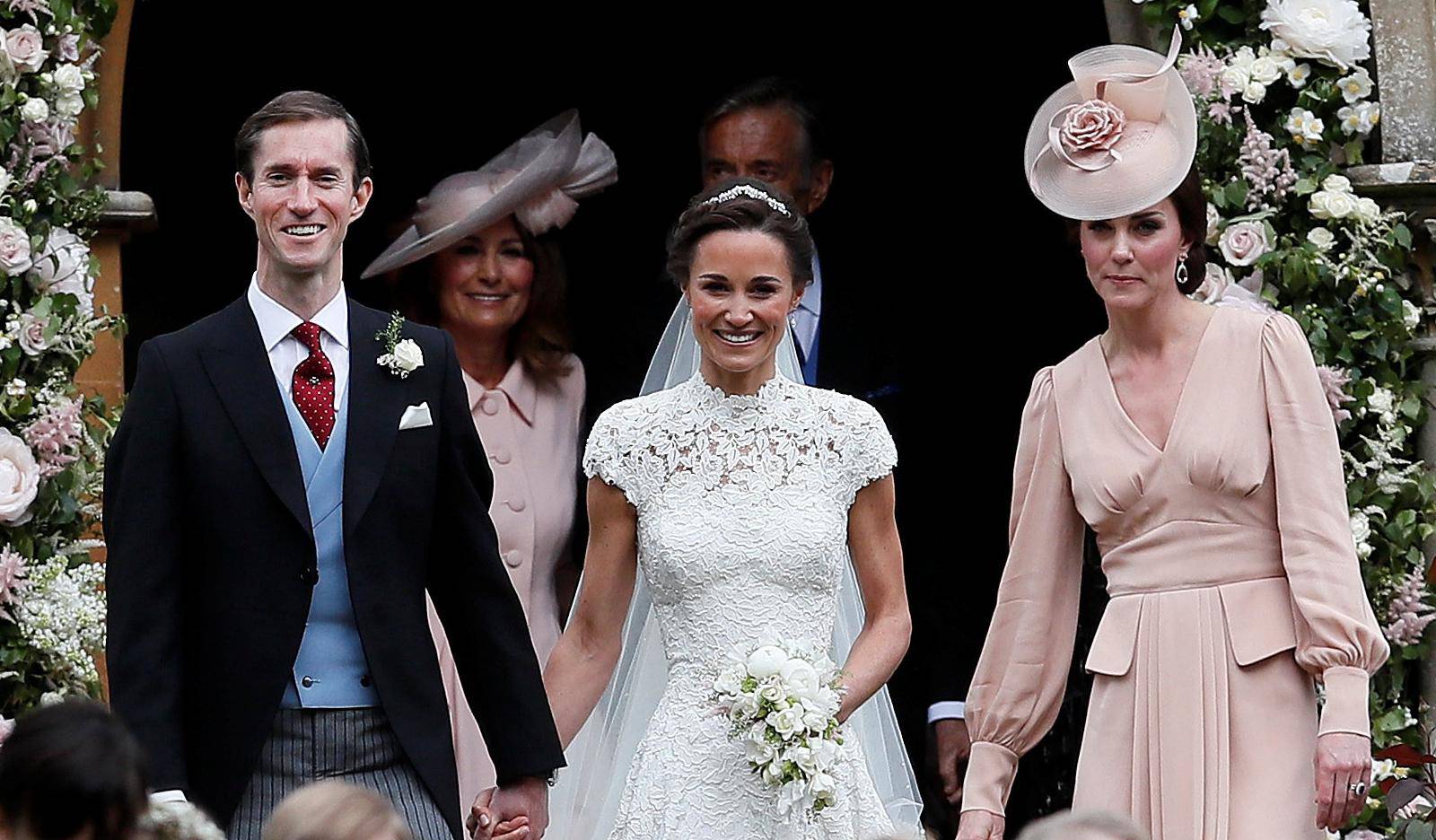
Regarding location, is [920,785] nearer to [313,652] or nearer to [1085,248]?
[1085,248]

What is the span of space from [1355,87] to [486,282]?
91.9 inches

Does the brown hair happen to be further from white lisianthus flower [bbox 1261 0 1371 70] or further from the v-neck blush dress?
white lisianthus flower [bbox 1261 0 1371 70]

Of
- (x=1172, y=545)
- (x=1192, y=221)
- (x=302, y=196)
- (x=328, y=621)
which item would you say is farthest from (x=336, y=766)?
(x=1192, y=221)

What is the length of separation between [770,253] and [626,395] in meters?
1.81

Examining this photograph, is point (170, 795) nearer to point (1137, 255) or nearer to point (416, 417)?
point (416, 417)

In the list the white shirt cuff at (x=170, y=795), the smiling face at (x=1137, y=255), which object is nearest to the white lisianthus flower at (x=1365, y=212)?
the smiling face at (x=1137, y=255)

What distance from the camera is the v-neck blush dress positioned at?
16.0 feet

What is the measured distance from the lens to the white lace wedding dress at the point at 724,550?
17.1 feet

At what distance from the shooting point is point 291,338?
471cm

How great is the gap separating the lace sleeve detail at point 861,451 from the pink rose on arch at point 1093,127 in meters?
0.68

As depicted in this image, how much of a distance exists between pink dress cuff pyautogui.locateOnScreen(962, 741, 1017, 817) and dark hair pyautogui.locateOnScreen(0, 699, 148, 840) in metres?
2.39

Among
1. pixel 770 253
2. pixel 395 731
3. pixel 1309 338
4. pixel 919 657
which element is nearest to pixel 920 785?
pixel 919 657

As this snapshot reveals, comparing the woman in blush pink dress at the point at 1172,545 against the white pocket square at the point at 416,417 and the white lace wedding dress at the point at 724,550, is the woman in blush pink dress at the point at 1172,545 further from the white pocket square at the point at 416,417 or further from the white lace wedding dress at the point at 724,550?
the white pocket square at the point at 416,417

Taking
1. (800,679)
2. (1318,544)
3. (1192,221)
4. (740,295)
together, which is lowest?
(800,679)
